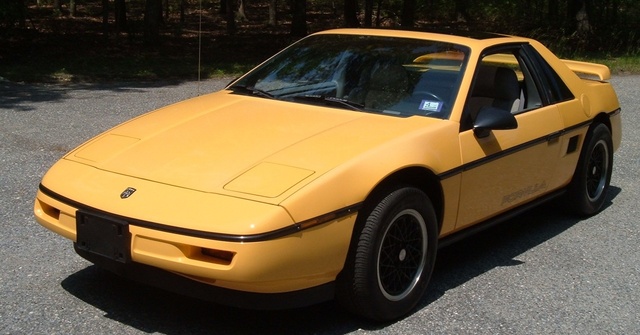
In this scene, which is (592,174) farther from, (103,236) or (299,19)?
(299,19)

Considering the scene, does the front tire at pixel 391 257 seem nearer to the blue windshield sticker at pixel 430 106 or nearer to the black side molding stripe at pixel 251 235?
the black side molding stripe at pixel 251 235

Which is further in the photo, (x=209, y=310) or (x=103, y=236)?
(x=209, y=310)

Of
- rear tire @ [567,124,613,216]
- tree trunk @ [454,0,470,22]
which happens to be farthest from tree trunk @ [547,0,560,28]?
rear tire @ [567,124,613,216]

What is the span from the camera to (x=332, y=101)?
4680 mm

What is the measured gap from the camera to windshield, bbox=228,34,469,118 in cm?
463

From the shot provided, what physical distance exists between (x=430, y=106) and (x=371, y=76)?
43 cm

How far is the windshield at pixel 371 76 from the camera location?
4.63 m

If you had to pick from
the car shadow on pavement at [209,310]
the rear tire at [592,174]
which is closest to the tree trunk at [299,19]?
the rear tire at [592,174]

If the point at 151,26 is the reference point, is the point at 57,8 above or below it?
below

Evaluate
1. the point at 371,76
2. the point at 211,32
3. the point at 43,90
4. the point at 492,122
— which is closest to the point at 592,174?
the point at 492,122

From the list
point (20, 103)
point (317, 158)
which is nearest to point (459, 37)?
point (317, 158)

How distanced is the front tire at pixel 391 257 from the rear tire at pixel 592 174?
207 cm

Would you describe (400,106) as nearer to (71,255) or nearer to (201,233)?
(201,233)

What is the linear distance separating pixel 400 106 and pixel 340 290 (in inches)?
49.4
